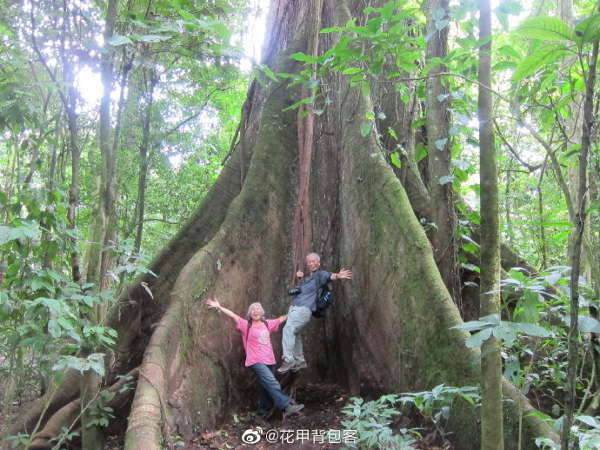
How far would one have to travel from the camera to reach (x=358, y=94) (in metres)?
5.63

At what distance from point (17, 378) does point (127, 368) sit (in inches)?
59.2

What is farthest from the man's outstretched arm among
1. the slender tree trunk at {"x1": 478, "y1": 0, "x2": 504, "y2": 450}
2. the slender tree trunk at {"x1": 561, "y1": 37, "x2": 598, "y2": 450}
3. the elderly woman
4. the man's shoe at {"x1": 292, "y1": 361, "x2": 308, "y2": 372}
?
the slender tree trunk at {"x1": 561, "y1": 37, "x2": 598, "y2": 450}

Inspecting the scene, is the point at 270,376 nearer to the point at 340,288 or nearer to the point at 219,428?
the point at 219,428

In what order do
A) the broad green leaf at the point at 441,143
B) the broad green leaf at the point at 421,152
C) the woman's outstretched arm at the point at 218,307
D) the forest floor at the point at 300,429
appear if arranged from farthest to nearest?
the broad green leaf at the point at 421,152, the woman's outstretched arm at the point at 218,307, the broad green leaf at the point at 441,143, the forest floor at the point at 300,429

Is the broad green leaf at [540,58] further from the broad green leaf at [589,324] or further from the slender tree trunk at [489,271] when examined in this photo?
the broad green leaf at [589,324]

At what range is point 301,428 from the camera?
442 centimetres

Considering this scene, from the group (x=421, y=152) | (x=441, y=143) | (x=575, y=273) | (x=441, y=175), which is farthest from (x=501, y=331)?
(x=421, y=152)

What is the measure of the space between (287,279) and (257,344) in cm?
95

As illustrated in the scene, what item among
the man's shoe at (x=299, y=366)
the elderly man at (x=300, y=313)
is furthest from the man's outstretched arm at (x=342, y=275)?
the man's shoe at (x=299, y=366)

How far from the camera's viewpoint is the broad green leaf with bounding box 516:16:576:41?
4.87ft

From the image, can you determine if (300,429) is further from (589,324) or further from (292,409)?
(589,324)

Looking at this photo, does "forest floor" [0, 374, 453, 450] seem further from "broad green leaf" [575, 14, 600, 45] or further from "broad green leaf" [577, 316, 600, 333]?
"broad green leaf" [575, 14, 600, 45]

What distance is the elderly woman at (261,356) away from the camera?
4656 millimetres

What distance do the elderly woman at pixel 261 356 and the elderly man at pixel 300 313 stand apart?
0.53 ft
